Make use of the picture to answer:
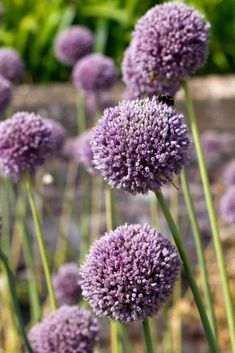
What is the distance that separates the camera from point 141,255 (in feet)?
2.87

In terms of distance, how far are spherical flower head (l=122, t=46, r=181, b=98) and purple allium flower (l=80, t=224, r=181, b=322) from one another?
44cm

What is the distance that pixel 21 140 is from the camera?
1.31 m

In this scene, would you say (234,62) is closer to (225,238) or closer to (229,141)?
(229,141)

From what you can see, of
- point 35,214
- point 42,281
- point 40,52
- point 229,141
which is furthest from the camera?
point 40,52

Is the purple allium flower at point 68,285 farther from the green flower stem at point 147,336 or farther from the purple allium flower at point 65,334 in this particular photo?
the green flower stem at point 147,336

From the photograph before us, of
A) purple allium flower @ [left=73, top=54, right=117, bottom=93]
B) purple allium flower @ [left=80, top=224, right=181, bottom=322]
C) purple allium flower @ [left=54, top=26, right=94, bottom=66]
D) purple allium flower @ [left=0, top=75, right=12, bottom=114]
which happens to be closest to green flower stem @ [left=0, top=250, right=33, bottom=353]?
purple allium flower @ [left=80, top=224, right=181, bottom=322]

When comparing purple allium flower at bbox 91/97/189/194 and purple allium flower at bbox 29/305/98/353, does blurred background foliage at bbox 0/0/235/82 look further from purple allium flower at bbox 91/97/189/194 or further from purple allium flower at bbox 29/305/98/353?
purple allium flower at bbox 91/97/189/194

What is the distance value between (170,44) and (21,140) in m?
0.29

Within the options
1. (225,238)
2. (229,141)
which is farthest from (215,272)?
(229,141)

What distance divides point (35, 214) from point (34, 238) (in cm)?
187

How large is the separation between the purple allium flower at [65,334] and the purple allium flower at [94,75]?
0.92 metres

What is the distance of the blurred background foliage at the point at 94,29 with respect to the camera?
3.87 m

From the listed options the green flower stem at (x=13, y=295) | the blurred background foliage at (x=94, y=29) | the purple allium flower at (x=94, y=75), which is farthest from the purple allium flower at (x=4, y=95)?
the blurred background foliage at (x=94, y=29)

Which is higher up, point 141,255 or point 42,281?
point 42,281
